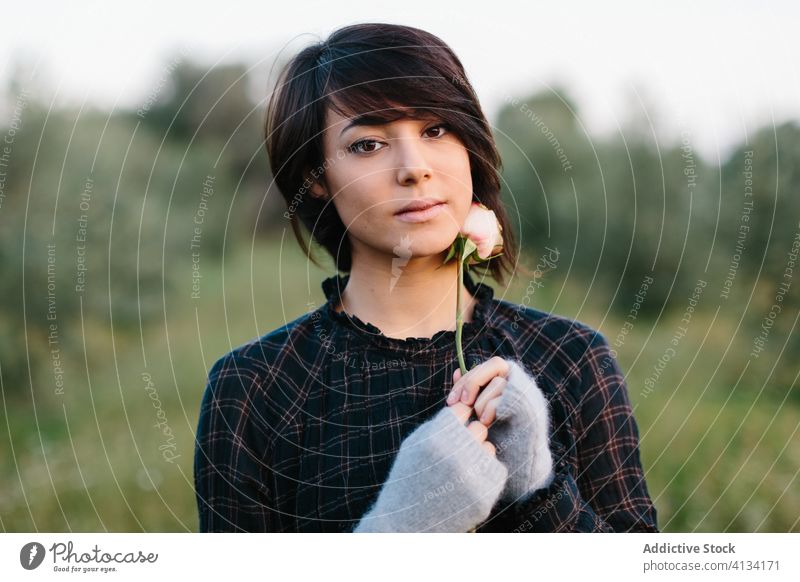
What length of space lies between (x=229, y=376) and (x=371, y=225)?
0.37 m

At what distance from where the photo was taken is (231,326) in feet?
18.4

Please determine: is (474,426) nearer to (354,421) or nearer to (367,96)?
(354,421)

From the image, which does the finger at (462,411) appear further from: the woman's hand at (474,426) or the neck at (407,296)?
the neck at (407,296)

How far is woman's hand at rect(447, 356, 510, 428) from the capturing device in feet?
3.82

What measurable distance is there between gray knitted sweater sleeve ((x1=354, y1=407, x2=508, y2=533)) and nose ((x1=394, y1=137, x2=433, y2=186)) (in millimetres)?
363

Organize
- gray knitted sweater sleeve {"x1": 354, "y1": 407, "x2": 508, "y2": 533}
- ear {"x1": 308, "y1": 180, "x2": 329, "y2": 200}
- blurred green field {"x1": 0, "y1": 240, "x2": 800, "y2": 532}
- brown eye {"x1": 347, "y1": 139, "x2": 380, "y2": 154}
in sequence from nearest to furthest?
gray knitted sweater sleeve {"x1": 354, "y1": 407, "x2": 508, "y2": 533} → brown eye {"x1": 347, "y1": 139, "x2": 380, "y2": 154} → ear {"x1": 308, "y1": 180, "x2": 329, "y2": 200} → blurred green field {"x1": 0, "y1": 240, "x2": 800, "y2": 532}

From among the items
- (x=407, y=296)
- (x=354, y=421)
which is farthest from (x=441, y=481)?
(x=407, y=296)

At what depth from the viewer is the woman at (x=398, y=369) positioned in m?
1.19

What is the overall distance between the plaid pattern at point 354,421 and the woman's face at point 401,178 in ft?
0.59

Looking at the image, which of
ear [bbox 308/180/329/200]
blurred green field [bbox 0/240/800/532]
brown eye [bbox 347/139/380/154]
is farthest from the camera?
blurred green field [bbox 0/240/800/532]

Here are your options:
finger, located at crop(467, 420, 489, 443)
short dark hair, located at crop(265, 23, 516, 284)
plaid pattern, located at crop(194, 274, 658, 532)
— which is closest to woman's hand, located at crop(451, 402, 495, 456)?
finger, located at crop(467, 420, 489, 443)

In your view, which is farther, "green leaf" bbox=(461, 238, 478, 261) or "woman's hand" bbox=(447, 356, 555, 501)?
"green leaf" bbox=(461, 238, 478, 261)

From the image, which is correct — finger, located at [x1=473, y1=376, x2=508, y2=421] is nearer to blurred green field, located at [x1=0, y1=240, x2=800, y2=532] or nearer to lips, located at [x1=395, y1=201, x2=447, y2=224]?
lips, located at [x1=395, y1=201, x2=447, y2=224]
